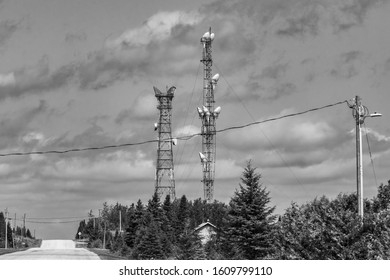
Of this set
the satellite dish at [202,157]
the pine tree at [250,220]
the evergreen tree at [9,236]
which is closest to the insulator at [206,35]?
the satellite dish at [202,157]

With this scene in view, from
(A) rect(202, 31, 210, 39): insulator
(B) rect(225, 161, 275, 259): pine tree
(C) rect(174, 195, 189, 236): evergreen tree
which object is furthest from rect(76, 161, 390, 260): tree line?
(A) rect(202, 31, 210, 39): insulator

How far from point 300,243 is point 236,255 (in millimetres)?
10841

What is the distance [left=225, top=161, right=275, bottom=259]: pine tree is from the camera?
129 ft

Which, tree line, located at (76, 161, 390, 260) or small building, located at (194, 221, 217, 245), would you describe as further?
small building, located at (194, 221, 217, 245)

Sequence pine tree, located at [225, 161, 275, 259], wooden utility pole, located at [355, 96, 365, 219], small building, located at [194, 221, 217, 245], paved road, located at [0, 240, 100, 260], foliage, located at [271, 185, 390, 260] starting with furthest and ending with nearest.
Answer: paved road, located at [0, 240, 100, 260] < small building, located at [194, 221, 217, 245] < pine tree, located at [225, 161, 275, 259] < wooden utility pole, located at [355, 96, 365, 219] < foliage, located at [271, 185, 390, 260]

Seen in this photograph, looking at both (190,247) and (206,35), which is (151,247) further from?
(206,35)

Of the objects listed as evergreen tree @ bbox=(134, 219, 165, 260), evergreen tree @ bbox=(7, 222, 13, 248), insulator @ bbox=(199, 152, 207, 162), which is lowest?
evergreen tree @ bbox=(134, 219, 165, 260)

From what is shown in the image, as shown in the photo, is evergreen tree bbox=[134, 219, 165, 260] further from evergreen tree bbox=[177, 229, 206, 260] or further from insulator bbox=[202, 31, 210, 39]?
insulator bbox=[202, 31, 210, 39]

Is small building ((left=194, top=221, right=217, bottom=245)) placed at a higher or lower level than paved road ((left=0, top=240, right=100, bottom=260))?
higher

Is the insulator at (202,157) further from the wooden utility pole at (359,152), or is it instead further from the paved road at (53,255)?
the wooden utility pole at (359,152)

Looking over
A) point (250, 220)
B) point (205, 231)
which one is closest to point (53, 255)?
point (205, 231)

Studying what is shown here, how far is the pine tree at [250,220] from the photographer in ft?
129

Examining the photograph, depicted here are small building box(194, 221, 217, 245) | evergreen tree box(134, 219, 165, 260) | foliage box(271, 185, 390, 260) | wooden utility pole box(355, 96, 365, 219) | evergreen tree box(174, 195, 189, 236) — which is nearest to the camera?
foliage box(271, 185, 390, 260)
